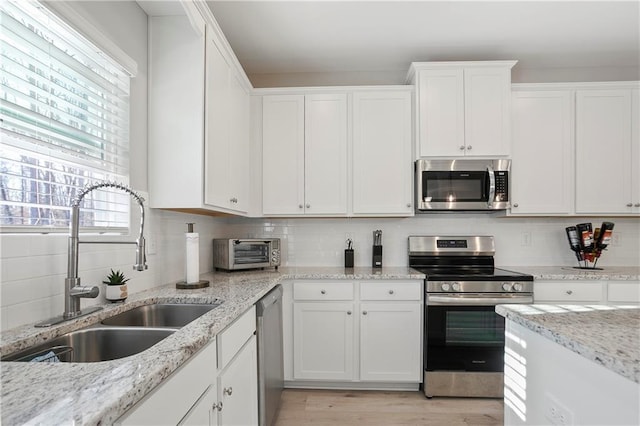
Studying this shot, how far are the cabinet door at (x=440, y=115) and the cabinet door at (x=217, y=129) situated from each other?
1.50 m

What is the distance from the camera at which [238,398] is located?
1.54 meters

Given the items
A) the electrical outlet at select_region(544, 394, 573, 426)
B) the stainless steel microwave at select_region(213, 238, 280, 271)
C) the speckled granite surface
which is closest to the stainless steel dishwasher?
the stainless steel microwave at select_region(213, 238, 280, 271)

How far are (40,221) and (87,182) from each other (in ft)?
1.05

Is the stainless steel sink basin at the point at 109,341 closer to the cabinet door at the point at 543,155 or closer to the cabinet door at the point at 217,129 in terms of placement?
the cabinet door at the point at 217,129

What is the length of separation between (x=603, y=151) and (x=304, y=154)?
2406 mm

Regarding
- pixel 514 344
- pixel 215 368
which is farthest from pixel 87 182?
pixel 514 344

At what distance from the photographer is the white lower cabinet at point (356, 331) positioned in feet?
8.54

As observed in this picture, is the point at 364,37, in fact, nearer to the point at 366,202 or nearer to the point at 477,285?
the point at 366,202

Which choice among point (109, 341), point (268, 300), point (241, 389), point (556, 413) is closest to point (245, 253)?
point (268, 300)

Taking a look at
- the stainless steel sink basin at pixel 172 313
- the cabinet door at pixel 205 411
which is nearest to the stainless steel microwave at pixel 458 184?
the stainless steel sink basin at pixel 172 313

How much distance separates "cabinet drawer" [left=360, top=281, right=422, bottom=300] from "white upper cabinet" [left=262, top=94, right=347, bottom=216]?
652mm

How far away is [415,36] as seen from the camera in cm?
262

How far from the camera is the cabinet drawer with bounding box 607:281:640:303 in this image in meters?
2.54

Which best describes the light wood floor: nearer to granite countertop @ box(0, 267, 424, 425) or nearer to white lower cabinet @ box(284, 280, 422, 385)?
white lower cabinet @ box(284, 280, 422, 385)
